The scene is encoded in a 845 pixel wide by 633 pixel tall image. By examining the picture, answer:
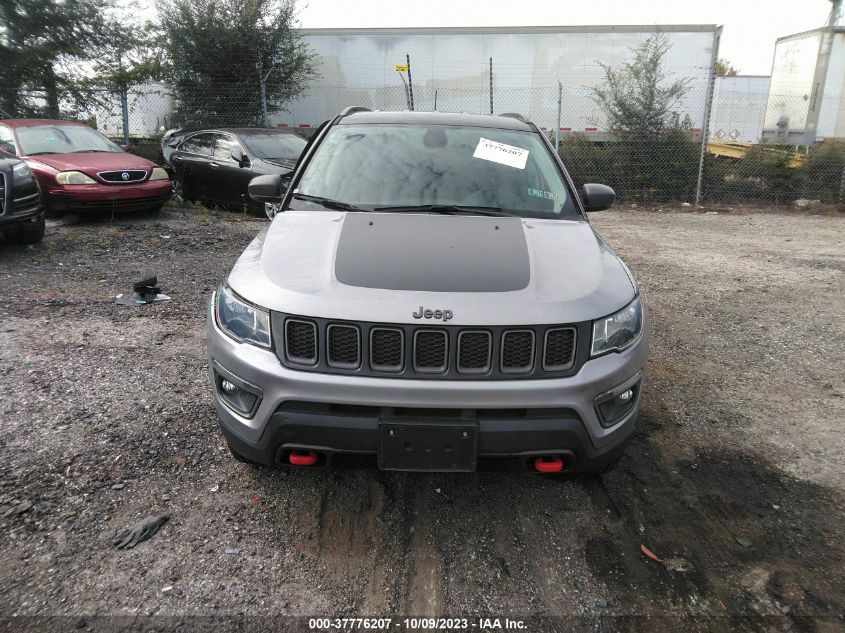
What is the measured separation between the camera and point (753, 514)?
9.53ft

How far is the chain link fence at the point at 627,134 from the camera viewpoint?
1263cm

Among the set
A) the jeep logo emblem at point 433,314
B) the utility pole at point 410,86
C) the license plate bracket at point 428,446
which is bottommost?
the license plate bracket at point 428,446

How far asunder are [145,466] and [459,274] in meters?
1.91

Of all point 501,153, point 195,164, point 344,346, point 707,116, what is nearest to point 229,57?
point 195,164

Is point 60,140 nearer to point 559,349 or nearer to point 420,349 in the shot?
point 420,349

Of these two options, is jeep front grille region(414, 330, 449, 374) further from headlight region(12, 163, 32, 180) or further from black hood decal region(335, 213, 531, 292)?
headlight region(12, 163, 32, 180)

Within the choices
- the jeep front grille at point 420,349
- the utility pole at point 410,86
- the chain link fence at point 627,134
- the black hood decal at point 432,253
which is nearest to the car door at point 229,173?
the chain link fence at point 627,134

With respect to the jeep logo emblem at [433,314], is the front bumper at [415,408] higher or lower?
lower

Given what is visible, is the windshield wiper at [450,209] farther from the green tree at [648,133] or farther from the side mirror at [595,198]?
the green tree at [648,133]

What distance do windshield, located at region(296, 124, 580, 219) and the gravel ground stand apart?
1476mm

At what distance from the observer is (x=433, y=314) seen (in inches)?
93.7

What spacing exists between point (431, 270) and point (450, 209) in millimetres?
844

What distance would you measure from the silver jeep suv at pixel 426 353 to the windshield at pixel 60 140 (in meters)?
8.17

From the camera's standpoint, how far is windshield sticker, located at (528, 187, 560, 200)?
11.7ft
